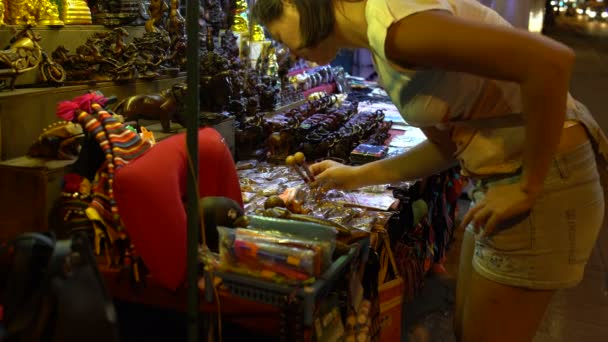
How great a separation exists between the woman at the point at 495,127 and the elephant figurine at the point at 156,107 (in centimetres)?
120

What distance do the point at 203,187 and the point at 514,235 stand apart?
3.16ft

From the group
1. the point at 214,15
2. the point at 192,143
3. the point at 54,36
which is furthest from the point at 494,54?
the point at 214,15

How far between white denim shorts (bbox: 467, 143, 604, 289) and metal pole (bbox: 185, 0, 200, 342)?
2.05 ft

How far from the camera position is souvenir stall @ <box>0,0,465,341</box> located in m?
1.41

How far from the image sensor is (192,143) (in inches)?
46.1

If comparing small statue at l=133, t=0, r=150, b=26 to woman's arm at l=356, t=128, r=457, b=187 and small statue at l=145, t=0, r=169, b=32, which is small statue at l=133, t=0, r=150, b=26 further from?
woman's arm at l=356, t=128, r=457, b=187

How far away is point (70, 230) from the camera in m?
1.92

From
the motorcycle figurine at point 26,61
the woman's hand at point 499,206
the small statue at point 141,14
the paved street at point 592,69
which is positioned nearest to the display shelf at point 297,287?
the woman's hand at point 499,206

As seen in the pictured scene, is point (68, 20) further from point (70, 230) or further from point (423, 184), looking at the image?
point (423, 184)

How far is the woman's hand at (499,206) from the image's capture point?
49.2 inches

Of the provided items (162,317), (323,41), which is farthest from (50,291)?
(162,317)

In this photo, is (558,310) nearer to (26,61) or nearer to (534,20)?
(26,61)

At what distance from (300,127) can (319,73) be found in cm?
173

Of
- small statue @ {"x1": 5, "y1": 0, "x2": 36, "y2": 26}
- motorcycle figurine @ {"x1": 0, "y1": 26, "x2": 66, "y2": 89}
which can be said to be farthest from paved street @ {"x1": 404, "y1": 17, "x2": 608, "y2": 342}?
small statue @ {"x1": 5, "y1": 0, "x2": 36, "y2": 26}
